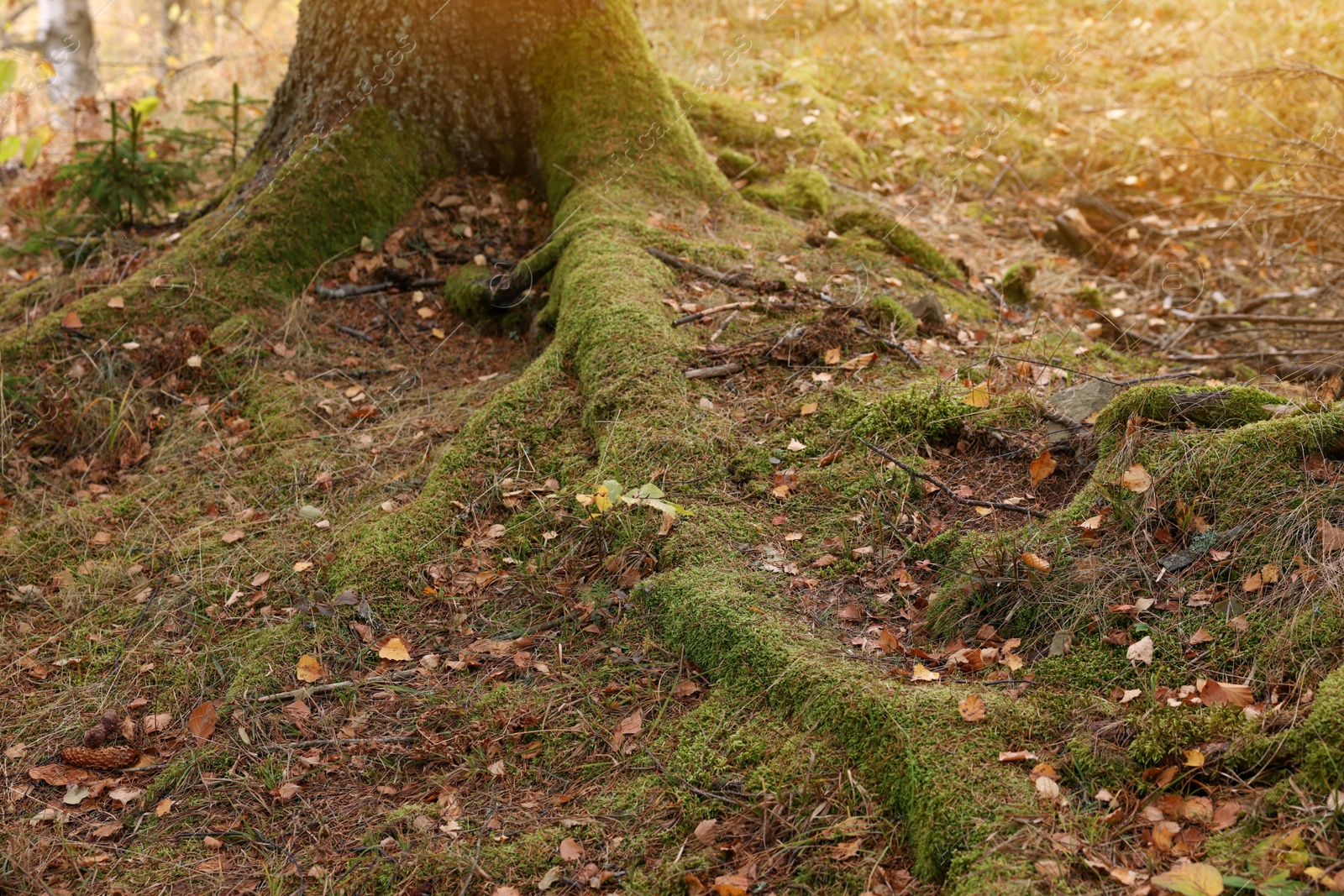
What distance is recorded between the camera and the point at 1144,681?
8.34ft

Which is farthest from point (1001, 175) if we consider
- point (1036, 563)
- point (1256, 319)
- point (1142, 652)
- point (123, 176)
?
point (123, 176)

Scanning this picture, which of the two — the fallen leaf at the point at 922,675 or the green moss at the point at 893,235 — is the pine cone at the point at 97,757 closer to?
the fallen leaf at the point at 922,675

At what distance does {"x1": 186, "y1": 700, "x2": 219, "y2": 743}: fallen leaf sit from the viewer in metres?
3.10

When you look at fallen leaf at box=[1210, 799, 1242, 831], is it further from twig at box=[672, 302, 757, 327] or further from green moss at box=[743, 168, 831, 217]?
green moss at box=[743, 168, 831, 217]

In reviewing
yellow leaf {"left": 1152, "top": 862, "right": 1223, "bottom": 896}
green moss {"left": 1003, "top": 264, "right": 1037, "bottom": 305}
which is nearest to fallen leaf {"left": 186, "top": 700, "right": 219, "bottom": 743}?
yellow leaf {"left": 1152, "top": 862, "right": 1223, "bottom": 896}

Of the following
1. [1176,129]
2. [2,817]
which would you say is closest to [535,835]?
[2,817]

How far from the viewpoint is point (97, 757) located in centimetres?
305

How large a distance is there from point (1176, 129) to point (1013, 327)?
3.70m

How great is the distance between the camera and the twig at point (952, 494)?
10.5 feet

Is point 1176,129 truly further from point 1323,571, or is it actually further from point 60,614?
point 60,614

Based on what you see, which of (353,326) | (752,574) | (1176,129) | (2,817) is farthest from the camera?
(1176,129)

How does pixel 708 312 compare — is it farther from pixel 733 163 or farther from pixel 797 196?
pixel 733 163

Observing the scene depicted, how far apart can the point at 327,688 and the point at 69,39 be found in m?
10.8

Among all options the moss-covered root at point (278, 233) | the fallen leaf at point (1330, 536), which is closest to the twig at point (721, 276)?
the moss-covered root at point (278, 233)
